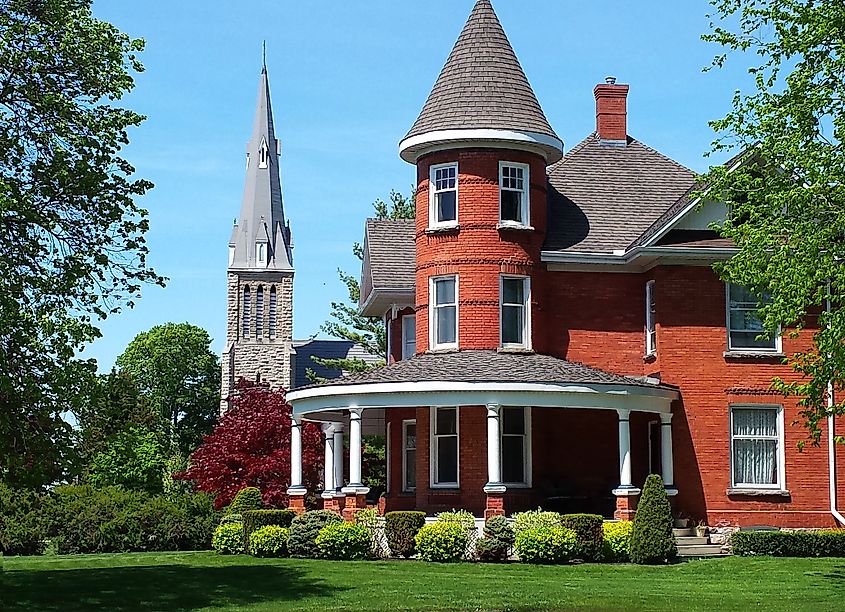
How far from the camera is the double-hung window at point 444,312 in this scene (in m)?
31.3

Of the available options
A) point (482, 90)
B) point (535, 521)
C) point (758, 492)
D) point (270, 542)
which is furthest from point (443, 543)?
point (482, 90)

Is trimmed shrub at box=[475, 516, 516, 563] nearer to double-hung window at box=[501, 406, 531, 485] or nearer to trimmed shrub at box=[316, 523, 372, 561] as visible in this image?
trimmed shrub at box=[316, 523, 372, 561]

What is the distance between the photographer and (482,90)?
31.6m

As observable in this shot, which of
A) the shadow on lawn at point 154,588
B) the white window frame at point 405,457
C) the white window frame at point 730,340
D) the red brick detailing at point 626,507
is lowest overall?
the shadow on lawn at point 154,588

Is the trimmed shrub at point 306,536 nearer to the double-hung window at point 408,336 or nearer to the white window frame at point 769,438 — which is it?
the double-hung window at point 408,336

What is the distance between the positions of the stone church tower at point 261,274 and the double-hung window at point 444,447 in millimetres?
72889

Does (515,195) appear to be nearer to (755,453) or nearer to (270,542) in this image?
(755,453)

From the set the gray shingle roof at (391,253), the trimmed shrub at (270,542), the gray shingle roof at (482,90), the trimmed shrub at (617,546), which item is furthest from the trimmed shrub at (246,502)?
the gray shingle roof at (482,90)

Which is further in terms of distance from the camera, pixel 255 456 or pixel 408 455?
pixel 255 456

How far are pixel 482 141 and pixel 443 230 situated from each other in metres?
2.40

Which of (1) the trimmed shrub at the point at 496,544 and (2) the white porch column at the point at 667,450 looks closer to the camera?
(1) the trimmed shrub at the point at 496,544

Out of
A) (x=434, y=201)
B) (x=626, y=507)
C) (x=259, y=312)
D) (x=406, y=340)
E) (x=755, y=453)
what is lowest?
(x=626, y=507)

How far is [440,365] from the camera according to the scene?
29.2 m

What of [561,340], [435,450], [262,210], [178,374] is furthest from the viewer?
[178,374]
